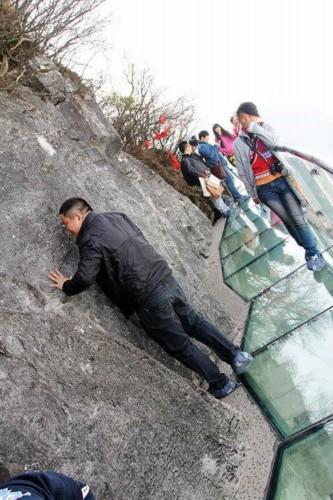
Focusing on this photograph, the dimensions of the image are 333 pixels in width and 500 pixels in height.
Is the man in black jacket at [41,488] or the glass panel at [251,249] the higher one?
the man in black jacket at [41,488]

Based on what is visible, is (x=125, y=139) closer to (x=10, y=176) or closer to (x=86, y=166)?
(x=86, y=166)

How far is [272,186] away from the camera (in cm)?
552

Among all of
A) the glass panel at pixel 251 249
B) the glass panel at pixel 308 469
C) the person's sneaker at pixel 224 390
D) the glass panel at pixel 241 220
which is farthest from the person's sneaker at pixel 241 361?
the glass panel at pixel 241 220

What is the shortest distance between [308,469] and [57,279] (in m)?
2.61

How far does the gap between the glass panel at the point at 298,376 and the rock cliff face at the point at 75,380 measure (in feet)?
1.98

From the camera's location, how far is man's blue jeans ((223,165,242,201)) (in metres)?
8.77

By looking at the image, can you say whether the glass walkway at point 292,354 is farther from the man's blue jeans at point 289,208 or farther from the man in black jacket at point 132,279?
the man in black jacket at point 132,279

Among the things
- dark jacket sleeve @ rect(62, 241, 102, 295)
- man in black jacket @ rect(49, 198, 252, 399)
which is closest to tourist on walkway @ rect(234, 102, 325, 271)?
man in black jacket @ rect(49, 198, 252, 399)

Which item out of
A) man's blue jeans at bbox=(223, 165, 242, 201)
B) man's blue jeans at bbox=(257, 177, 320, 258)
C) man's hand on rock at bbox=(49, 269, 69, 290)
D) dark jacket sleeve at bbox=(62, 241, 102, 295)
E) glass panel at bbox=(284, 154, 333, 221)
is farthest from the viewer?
man's blue jeans at bbox=(223, 165, 242, 201)

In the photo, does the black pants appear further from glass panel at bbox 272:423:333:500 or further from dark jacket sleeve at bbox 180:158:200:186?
dark jacket sleeve at bbox 180:158:200:186

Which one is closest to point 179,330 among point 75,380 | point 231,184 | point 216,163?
point 75,380

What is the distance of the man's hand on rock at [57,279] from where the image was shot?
3.88 m

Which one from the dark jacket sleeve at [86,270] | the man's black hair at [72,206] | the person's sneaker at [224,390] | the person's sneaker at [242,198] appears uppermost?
the man's black hair at [72,206]

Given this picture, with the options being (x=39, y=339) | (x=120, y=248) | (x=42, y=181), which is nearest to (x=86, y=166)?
(x=42, y=181)
